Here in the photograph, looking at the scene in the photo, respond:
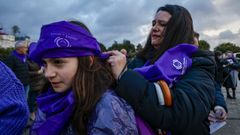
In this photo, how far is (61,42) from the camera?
6.72ft

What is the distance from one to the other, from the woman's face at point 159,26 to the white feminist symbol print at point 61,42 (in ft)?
2.29

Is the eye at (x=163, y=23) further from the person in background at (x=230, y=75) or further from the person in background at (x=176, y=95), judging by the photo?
the person in background at (x=230, y=75)

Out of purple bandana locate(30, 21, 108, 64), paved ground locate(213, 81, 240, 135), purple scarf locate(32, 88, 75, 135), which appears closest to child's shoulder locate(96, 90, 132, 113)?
purple scarf locate(32, 88, 75, 135)

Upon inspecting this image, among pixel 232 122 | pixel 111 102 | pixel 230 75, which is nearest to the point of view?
pixel 111 102

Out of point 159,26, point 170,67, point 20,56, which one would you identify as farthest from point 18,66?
point 170,67

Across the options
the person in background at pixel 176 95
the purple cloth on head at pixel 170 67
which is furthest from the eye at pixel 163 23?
the purple cloth on head at pixel 170 67

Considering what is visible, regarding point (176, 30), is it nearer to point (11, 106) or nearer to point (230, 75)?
point (11, 106)

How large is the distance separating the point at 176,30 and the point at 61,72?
30.9 inches

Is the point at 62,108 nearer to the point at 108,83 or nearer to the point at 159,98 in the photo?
the point at 108,83

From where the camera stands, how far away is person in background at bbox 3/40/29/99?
26.3ft

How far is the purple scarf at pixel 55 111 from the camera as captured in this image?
1969 millimetres

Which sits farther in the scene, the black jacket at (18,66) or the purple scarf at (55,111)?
the black jacket at (18,66)

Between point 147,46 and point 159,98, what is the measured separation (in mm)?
871

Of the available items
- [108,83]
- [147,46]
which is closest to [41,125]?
[108,83]
